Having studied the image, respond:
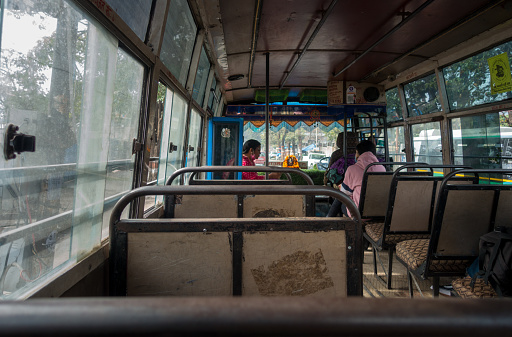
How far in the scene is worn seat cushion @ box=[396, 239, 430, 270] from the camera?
2.40 metres

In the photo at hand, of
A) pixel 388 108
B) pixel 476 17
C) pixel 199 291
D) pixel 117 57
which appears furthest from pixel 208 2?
pixel 388 108

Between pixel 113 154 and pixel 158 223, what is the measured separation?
2.97ft

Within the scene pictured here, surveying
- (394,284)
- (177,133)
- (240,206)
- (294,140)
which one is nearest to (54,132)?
(240,206)

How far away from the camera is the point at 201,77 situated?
4441 mm

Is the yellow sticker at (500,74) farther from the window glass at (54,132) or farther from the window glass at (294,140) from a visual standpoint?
the window glass at (54,132)

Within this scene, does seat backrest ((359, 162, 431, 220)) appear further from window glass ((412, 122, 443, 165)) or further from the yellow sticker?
window glass ((412, 122, 443, 165))

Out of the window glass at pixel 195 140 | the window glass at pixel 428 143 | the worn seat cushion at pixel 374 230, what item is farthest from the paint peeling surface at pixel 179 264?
the window glass at pixel 428 143

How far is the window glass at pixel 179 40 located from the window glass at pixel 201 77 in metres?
0.70

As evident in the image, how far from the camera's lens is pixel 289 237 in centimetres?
116

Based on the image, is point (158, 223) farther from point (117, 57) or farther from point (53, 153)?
point (117, 57)

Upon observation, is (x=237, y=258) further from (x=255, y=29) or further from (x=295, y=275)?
(x=255, y=29)

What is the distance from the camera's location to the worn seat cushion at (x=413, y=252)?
2398 millimetres

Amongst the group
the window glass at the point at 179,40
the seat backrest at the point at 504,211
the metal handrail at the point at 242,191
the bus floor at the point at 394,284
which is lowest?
the bus floor at the point at 394,284

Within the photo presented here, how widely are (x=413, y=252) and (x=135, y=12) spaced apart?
112 inches
